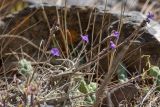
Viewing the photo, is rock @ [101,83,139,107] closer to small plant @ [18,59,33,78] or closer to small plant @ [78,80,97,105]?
small plant @ [78,80,97,105]

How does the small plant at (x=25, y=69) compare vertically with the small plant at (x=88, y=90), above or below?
above

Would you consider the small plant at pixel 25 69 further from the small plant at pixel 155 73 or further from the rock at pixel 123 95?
the small plant at pixel 155 73

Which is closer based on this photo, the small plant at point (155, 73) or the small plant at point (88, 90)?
the small plant at point (88, 90)

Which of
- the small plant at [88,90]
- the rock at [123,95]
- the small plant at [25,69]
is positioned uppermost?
the small plant at [25,69]

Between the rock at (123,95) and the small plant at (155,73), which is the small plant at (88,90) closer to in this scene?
the rock at (123,95)

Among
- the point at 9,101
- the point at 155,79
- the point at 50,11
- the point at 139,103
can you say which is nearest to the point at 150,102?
the point at 139,103

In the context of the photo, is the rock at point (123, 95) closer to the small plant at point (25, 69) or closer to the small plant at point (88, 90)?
the small plant at point (88, 90)

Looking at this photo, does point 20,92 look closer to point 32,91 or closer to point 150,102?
point 32,91

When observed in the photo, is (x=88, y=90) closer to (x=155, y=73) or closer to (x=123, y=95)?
(x=123, y=95)

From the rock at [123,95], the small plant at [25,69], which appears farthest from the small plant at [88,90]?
the small plant at [25,69]

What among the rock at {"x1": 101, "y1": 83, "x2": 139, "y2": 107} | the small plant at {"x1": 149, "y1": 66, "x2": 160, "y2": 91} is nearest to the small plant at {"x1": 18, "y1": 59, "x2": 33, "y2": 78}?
the rock at {"x1": 101, "y1": 83, "x2": 139, "y2": 107}

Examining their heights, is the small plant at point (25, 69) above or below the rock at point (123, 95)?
above
